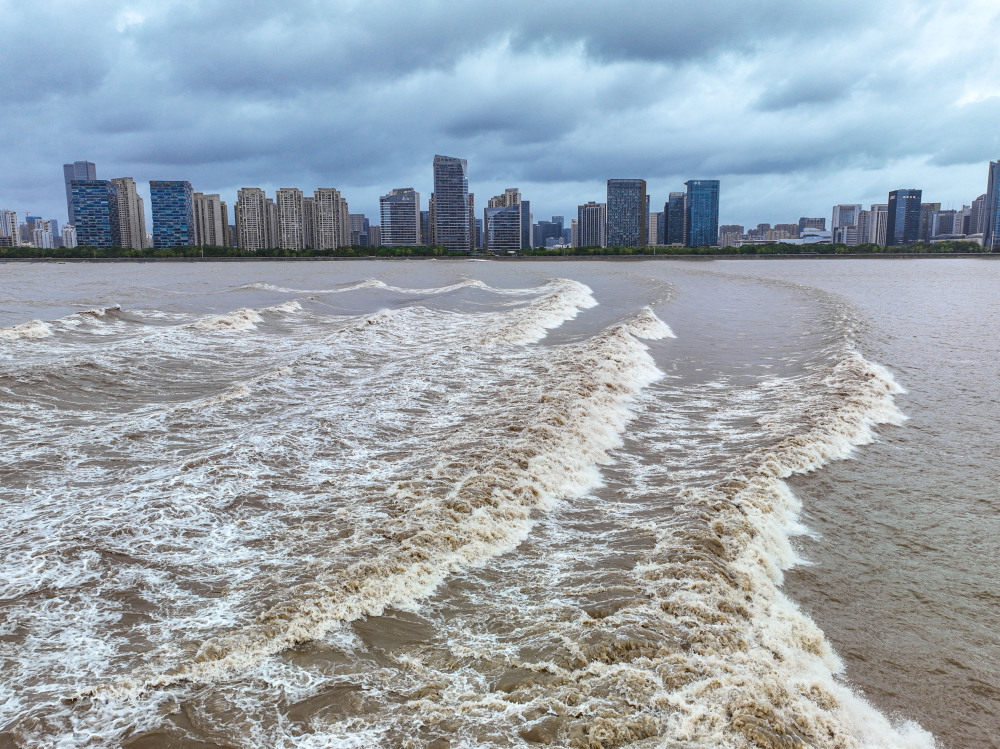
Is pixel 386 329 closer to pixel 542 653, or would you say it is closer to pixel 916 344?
pixel 916 344

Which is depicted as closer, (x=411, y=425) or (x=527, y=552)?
(x=527, y=552)

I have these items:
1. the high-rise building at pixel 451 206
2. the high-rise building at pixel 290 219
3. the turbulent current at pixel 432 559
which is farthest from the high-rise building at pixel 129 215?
the turbulent current at pixel 432 559

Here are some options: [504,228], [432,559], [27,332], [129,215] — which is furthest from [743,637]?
[129,215]

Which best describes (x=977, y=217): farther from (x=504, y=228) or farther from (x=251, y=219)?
(x=251, y=219)

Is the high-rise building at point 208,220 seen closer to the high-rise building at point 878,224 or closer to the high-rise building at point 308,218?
the high-rise building at point 308,218

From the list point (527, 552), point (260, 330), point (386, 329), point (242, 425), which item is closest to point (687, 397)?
point (527, 552)

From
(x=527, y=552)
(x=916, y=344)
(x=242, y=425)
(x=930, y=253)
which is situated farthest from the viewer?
(x=930, y=253)

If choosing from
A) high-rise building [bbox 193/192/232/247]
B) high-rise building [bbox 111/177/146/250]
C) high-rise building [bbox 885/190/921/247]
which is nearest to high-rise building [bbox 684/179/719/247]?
high-rise building [bbox 885/190/921/247]
